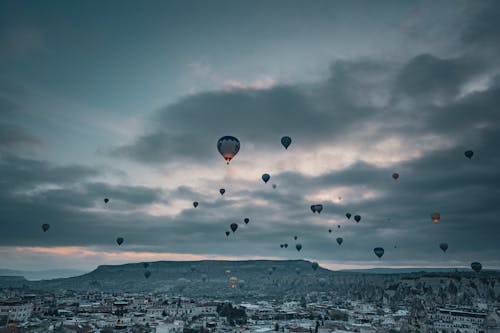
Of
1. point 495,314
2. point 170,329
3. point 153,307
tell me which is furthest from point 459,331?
point 153,307

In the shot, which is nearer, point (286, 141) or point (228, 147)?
point (228, 147)

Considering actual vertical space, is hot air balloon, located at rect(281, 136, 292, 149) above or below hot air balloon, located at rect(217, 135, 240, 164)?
above

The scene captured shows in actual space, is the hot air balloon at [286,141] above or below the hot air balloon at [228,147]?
above

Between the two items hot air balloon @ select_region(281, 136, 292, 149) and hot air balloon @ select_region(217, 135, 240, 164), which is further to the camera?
hot air balloon @ select_region(281, 136, 292, 149)

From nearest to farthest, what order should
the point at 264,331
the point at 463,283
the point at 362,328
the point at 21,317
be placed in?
1. the point at 264,331
2. the point at 362,328
3. the point at 21,317
4. the point at 463,283

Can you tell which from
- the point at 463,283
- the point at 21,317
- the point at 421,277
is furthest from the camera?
the point at 421,277

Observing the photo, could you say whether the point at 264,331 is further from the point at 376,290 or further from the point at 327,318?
the point at 376,290

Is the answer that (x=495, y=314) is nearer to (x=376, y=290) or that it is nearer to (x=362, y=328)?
(x=362, y=328)

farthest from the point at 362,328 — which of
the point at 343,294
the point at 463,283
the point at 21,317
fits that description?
the point at 343,294

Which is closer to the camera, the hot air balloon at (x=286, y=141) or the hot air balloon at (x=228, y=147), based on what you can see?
the hot air balloon at (x=228, y=147)

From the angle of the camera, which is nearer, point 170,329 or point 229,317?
point 170,329
